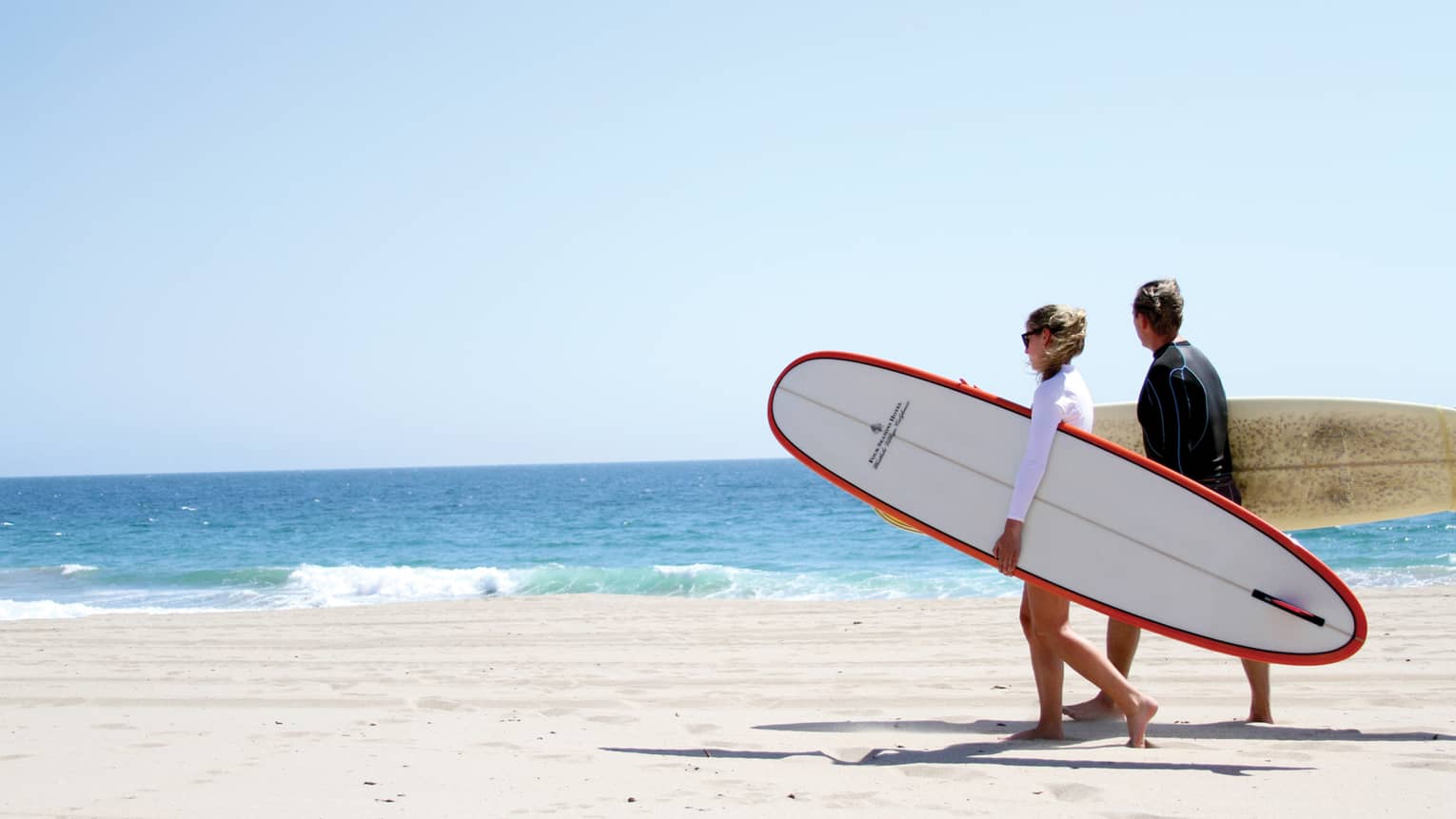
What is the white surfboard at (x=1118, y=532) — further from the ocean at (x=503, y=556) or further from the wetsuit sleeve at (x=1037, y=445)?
the ocean at (x=503, y=556)

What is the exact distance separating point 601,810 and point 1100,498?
5.82 feet

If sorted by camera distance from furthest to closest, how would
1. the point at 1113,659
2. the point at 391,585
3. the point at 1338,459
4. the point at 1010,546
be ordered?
the point at 391,585 < the point at 1338,459 < the point at 1113,659 < the point at 1010,546

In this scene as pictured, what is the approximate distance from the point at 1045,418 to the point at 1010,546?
0.39m

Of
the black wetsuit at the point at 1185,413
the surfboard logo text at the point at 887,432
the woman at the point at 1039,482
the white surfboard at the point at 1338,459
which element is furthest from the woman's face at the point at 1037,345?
the white surfboard at the point at 1338,459

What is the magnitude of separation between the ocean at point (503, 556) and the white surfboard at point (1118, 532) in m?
6.93

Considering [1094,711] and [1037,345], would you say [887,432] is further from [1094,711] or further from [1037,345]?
[1094,711]

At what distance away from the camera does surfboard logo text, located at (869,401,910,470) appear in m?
3.76

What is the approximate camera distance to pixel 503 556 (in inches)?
790

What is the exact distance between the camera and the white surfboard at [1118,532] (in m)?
3.14

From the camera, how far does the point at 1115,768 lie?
285 centimetres

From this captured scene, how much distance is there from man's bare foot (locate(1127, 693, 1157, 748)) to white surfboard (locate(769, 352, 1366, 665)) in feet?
0.84

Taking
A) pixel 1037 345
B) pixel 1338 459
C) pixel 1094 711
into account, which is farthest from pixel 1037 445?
pixel 1338 459

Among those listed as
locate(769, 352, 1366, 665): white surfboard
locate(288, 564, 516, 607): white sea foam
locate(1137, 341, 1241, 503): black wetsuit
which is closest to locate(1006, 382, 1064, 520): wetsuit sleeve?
locate(769, 352, 1366, 665): white surfboard

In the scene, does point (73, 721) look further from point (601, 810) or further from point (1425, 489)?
point (1425, 489)
